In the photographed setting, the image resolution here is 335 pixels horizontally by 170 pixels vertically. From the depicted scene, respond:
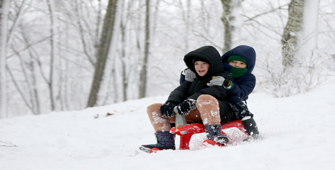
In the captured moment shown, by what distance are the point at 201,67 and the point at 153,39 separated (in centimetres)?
950

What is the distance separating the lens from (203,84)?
2.83 meters

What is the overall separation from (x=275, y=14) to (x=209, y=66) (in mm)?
11730

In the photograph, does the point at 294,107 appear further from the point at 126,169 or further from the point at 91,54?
the point at 91,54

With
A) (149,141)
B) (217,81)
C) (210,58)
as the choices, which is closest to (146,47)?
(149,141)

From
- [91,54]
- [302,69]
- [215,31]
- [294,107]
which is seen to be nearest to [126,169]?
[294,107]

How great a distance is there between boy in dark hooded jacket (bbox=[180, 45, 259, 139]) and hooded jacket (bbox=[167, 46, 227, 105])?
7 centimetres

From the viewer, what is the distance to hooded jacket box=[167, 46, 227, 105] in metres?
2.71

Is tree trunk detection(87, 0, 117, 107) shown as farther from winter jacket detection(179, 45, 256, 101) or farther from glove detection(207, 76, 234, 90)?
glove detection(207, 76, 234, 90)

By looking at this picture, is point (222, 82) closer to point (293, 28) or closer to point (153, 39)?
point (293, 28)

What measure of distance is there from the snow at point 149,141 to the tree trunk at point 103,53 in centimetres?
113

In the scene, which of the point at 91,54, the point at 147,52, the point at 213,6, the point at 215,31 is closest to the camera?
the point at 147,52

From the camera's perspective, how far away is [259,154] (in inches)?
79.0

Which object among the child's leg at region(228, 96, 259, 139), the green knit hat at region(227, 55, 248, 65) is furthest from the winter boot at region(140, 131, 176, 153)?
the green knit hat at region(227, 55, 248, 65)

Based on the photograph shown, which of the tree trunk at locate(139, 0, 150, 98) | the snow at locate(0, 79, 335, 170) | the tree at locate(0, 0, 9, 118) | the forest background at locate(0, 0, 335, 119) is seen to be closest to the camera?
the snow at locate(0, 79, 335, 170)
